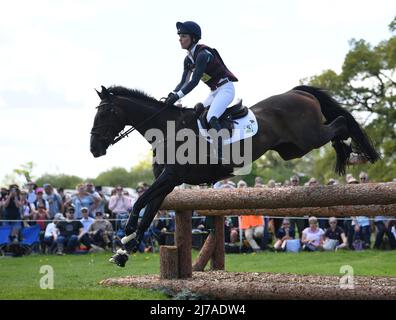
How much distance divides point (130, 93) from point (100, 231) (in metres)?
9.97

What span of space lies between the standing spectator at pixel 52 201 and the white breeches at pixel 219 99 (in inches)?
435

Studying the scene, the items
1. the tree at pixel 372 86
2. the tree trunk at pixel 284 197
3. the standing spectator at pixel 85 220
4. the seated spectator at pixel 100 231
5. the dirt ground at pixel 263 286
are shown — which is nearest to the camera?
the tree trunk at pixel 284 197

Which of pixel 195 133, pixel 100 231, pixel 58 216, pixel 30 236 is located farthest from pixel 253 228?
pixel 195 133

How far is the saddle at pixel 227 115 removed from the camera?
28.5 feet

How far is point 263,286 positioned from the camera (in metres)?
8.48

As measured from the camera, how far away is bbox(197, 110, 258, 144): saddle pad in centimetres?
865

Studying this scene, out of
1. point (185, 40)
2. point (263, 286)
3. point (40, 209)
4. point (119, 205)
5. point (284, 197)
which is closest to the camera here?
point (284, 197)

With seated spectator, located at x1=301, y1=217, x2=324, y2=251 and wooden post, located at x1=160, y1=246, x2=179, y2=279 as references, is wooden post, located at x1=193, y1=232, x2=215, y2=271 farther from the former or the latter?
seated spectator, located at x1=301, y1=217, x2=324, y2=251

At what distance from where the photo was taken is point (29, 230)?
17688 millimetres

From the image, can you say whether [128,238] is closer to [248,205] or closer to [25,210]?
[248,205]

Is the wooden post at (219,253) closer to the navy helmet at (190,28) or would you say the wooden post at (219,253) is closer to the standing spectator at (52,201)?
the navy helmet at (190,28)

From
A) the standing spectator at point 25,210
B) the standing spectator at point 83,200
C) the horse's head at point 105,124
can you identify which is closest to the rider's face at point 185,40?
the horse's head at point 105,124

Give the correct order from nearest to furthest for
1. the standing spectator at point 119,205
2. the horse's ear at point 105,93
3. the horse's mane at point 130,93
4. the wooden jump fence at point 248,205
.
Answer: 1. the wooden jump fence at point 248,205
2. the horse's ear at point 105,93
3. the horse's mane at point 130,93
4. the standing spectator at point 119,205

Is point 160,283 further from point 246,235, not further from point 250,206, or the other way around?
point 246,235
